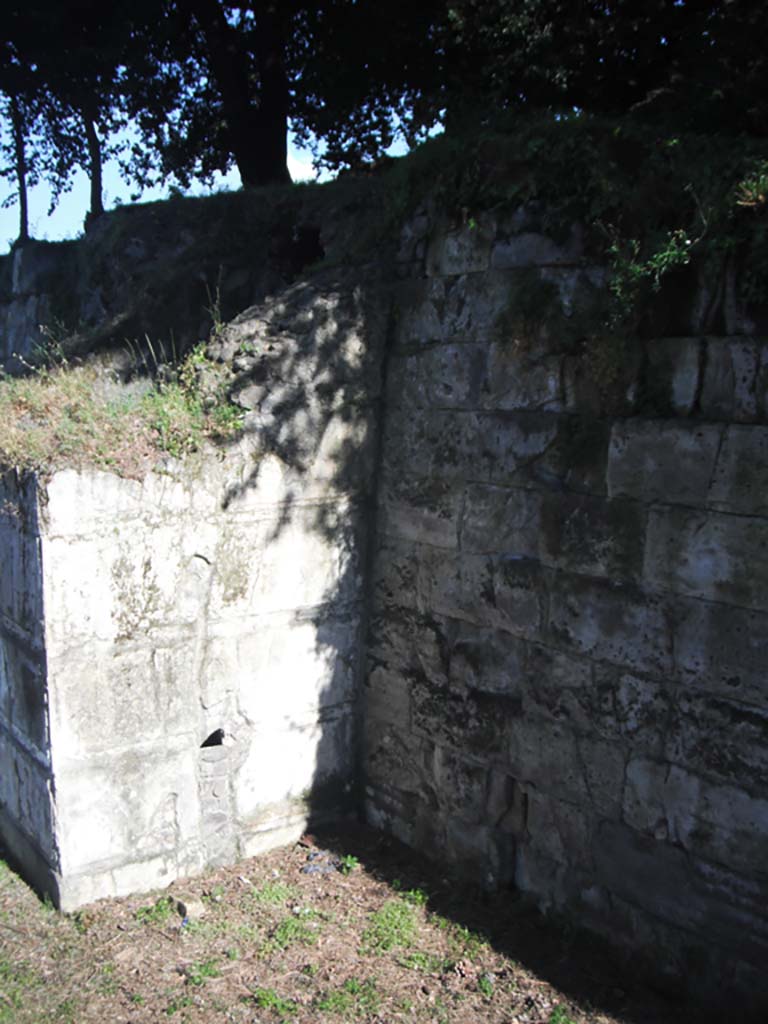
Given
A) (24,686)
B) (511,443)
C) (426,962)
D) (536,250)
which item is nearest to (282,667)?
(24,686)

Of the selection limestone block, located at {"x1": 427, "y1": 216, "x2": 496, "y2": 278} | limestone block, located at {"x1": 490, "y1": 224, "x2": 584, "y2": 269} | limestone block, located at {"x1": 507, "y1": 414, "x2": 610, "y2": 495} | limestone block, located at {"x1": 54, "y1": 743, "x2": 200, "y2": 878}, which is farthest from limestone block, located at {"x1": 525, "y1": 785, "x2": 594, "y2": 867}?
limestone block, located at {"x1": 427, "y1": 216, "x2": 496, "y2": 278}

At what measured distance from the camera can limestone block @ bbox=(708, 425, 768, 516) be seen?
3.30m

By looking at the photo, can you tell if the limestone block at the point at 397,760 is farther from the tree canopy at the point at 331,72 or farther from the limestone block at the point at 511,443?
the tree canopy at the point at 331,72

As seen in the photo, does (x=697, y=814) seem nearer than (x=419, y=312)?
Yes

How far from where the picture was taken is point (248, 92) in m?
11.6

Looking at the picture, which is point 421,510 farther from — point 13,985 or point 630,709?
point 13,985

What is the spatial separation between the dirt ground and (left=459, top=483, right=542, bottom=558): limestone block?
1.79 m

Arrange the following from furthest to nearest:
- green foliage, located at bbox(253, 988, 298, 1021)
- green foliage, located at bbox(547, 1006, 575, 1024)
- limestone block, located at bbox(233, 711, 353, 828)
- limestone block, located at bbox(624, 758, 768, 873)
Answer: limestone block, located at bbox(233, 711, 353, 828) → green foliage, located at bbox(253, 988, 298, 1021) → green foliage, located at bbox(547, 1006, 575, 1024) → limestone block, located at bbox(624, 758, 768, 873)

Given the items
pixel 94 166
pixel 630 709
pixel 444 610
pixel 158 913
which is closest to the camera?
pixel 630 709

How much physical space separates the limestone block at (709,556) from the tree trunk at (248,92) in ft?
29.8

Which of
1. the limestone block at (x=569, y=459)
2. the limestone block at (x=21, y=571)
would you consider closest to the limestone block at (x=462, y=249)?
the limestone block at (x=569, y=459)

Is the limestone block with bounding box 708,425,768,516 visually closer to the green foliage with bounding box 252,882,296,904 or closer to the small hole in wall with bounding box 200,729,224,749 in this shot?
the small hole in wall with bounding box 200,729,224,749

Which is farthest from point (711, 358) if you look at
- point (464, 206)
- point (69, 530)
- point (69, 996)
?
point (69, 996)

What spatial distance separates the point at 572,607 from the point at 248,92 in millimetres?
10064
